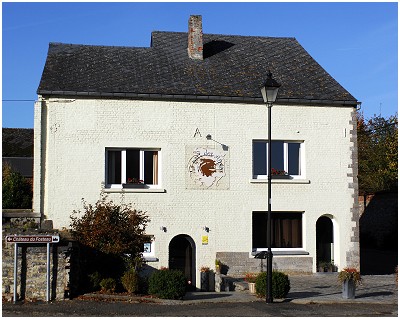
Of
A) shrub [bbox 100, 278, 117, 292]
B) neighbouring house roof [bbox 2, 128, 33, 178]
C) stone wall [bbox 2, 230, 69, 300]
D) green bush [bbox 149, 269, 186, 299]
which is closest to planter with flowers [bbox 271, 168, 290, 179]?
green bush [bbox 149, 269, 186, 299]

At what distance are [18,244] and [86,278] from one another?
2.32 m

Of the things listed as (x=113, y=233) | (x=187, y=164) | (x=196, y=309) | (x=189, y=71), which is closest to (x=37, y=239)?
(x=113, y=233)

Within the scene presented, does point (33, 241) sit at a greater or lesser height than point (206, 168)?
lesser

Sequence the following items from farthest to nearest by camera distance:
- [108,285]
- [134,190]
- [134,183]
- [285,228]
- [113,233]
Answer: [285,228]
[134,183]
[134,190]
[113,233]
[108,285]

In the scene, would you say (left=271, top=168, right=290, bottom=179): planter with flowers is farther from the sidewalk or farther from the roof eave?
the sidewalk

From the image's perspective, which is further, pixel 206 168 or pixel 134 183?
pixel 206 168

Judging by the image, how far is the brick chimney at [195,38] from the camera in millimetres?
27033

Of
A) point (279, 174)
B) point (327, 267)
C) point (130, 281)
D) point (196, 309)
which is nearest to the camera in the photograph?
point (196, 309)

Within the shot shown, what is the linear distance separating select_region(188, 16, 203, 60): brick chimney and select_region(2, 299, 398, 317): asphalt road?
12459 mm

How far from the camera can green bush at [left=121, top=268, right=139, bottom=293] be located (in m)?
18.6

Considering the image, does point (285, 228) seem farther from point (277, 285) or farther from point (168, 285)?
point (168, 285)

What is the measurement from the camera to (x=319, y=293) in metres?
19.9

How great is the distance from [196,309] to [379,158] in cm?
3253

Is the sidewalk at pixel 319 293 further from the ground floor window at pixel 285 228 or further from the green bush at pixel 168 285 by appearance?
the ground floor window at pixel 285 228
